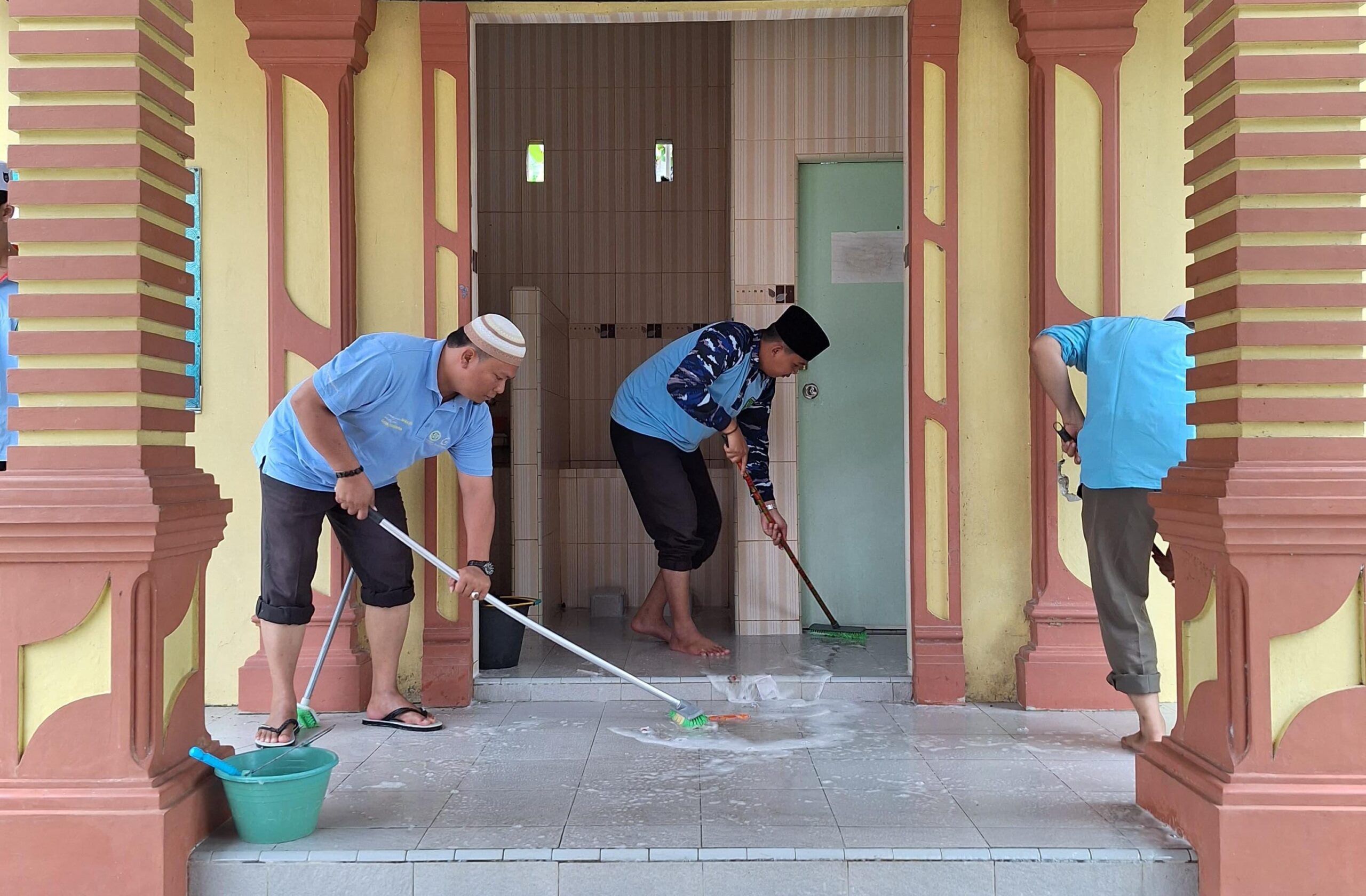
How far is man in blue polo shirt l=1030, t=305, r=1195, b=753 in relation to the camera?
3.07 meters

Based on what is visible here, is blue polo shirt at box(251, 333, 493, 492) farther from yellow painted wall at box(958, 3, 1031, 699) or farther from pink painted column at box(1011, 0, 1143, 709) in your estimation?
pink painted column at box(1011, 0, 1143, 709)

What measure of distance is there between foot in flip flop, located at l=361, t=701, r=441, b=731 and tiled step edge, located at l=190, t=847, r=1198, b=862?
1.14 m

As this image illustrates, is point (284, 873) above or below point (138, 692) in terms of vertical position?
below

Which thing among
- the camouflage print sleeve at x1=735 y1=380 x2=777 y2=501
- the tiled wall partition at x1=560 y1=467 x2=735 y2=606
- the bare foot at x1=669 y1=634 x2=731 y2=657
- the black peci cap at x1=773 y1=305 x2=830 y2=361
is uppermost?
the black peci cap at x1=773 y1=305 x2=830 y2=361

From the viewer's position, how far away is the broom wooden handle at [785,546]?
459 centimetres

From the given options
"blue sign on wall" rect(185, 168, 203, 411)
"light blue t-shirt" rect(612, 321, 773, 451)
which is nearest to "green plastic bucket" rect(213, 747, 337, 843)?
"blue sign on wall" rect(185, 168, 203, 411)

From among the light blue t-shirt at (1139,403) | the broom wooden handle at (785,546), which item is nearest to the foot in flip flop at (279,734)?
the broom wooden handle at (785,546)

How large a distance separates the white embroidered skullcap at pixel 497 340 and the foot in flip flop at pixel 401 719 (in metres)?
1.30

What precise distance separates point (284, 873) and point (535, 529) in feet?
9.13

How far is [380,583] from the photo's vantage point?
3.51m

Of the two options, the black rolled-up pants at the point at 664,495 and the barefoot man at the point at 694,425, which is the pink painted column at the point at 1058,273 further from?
the black rolled-up pants at the point at 664,495

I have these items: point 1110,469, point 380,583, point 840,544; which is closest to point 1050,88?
point 1110,469

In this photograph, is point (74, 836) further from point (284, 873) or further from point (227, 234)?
point (227, 234)

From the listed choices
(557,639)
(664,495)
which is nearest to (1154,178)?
(664,495)
